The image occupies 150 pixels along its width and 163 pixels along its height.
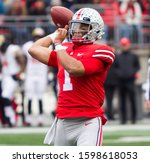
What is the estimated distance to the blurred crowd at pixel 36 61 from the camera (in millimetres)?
15961

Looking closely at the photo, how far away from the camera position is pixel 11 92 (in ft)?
52.6

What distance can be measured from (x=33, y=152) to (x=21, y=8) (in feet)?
43.9

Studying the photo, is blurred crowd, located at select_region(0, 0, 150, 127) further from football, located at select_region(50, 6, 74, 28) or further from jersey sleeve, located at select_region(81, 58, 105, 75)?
jersey sleeve, located at select_region(81, 58, 105, 75)

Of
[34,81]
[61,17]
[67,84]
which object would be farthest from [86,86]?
[34,81]

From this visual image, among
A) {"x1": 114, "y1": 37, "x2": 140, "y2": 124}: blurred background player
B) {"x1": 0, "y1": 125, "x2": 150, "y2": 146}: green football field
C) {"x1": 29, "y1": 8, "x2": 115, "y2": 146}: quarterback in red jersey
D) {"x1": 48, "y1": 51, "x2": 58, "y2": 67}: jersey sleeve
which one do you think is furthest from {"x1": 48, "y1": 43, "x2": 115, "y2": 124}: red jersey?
{"x1": 114, "y1": 37, "x2": 140, "y2": 124}: blurred background player

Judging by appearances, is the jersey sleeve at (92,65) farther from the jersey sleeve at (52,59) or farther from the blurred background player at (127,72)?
the blurred background player at (127,72)

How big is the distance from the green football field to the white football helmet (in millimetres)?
4959

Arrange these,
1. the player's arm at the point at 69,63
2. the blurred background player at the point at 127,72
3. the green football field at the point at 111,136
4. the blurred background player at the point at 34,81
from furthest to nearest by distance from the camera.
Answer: the blurred background player at the point at 127,72, the blurred background player at the point at 34,81, the green football field at the point at 111,136, the player's arm at the point at 69,63

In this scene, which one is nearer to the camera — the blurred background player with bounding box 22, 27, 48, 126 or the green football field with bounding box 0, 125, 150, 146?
the green football field with bounding box 0, 125, 150, 146

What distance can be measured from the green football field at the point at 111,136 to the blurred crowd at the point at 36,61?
0.99 metres

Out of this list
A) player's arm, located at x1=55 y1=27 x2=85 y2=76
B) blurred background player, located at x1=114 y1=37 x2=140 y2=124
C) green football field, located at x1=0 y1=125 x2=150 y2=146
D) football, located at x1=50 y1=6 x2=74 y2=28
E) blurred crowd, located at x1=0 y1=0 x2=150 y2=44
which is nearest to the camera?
player's arm, located at x1=55 y1=27 x2=85 y2=76

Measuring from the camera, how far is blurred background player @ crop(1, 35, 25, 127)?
15828 millimetres

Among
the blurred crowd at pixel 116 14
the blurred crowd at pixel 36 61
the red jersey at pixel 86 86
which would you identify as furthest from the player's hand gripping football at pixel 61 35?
the blurred crowd at pixel 116 14

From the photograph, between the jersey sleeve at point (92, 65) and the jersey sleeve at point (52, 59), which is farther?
Answer: the jersey sleeve at point (52, 59)
